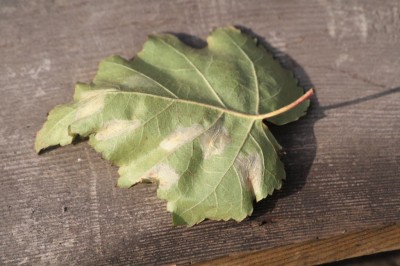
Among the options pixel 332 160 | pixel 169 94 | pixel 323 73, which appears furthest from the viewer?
pixel 323 73

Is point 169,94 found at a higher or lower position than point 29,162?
higher

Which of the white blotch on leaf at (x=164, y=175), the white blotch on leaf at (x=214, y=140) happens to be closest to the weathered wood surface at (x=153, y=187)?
the white blotch on leaf at (x=164, y=175)

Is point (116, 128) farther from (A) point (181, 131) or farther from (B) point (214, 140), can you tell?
(B) point (214, 140)

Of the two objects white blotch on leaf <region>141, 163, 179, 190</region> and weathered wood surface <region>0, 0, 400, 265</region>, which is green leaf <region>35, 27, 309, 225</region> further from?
weathered wood surface <region>0, 0, 400, 265</region>

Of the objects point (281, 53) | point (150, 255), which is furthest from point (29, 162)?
point (281, 53)

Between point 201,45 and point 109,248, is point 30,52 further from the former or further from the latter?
point 109,248

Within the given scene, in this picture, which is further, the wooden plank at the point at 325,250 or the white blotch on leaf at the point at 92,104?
the wooden plank at the point at 325,250

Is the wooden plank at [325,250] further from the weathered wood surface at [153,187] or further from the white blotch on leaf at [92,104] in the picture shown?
the white blotch on leaf at [92,104]
